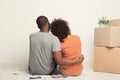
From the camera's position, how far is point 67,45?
9.27 feet

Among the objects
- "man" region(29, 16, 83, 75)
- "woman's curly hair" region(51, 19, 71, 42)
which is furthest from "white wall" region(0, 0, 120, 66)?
"man" region(29, 16, 83, 75)

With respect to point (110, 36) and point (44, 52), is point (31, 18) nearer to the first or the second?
point (44, 52)

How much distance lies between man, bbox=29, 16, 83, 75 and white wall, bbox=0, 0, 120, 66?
103cm

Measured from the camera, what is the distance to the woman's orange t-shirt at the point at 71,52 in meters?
2.82

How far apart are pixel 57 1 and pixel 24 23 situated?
0.67 metres

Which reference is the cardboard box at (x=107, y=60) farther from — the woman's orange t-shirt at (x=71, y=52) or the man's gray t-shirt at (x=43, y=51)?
the man's gray t-shirt at (x=43, y=51)

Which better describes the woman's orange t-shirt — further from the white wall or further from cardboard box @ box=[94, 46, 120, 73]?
the white wall

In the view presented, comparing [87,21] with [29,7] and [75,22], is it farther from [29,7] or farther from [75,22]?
[29,7]

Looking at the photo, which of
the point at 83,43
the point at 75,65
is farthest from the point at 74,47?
the point at 83,43

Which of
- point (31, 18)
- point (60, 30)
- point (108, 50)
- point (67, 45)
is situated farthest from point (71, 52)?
point (31, 18)

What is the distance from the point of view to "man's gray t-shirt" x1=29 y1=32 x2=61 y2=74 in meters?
2.72

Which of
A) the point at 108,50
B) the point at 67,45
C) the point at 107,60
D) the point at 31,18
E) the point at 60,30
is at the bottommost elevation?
the point at 107,60

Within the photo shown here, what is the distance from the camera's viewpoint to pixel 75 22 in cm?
386

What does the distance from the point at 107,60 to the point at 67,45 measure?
0.69 m
